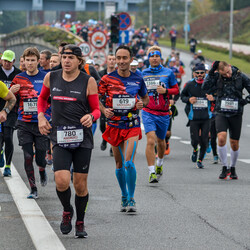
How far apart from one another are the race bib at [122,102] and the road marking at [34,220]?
1.43 meters

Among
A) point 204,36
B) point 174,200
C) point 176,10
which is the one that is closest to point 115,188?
point 174,200

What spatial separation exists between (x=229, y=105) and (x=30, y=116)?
3.22 meters

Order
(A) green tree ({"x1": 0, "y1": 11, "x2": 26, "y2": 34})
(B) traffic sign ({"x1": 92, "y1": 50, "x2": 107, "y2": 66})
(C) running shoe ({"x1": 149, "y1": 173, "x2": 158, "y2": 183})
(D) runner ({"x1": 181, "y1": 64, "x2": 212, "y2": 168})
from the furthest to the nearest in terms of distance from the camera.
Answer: (A) green tree ({"x1": 0, "y1": 11, "x2": 26, "y2": 34}), (B) traffic sign ({"x1": 92, "y1": 50, "x2": 107, "y2": 66}), (D) runner ({"x1": 181, "y1": 64, "x2": 212, "y2": 168}), (C) running shoe ({"x1": 149, "y1": 173, "x2": 158, "y2": 183})

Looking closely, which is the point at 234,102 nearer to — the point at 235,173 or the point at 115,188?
the point at 235,173

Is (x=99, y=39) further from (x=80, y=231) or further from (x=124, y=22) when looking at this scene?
(x=80, y=231)

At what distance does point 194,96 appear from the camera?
48.6 feet

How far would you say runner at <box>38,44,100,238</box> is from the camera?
7.56 m

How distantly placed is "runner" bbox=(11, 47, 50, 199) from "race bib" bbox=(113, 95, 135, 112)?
1.34 meters

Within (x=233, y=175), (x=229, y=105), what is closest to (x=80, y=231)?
(x=229, y=105)

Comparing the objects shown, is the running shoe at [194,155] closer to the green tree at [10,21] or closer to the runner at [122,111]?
the runner at [122,111]

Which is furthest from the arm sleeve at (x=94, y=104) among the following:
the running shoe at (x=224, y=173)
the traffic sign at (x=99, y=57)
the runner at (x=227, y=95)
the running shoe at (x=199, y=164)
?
the traffic sign at (x=99, y=57)

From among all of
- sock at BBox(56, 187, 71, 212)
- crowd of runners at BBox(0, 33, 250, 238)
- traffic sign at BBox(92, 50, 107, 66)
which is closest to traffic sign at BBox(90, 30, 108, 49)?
traffic sign at BBox(92, 50, 107, 66)

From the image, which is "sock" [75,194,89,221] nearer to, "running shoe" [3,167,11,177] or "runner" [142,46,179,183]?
"runner" [142,46,179,183]

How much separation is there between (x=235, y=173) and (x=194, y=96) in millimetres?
2560
